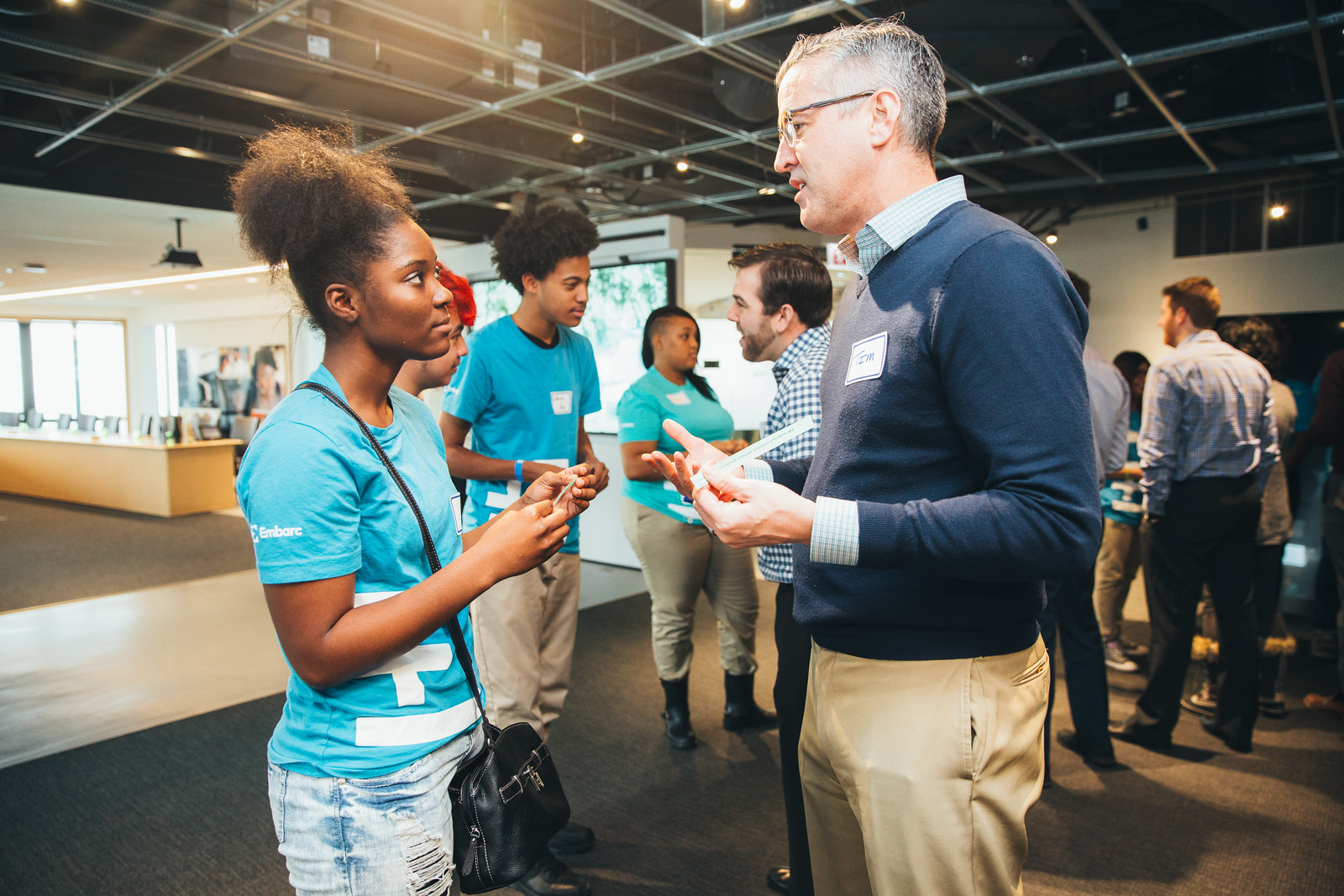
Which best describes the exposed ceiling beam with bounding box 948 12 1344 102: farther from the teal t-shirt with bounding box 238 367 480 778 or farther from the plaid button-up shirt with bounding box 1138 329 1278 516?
the teal t-shirt with bounding box 238 367 480 778

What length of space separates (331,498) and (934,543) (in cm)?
76

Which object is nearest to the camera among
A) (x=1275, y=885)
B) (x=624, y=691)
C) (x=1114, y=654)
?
(x=1275, y=885)

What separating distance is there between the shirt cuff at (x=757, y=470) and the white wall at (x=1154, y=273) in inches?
304

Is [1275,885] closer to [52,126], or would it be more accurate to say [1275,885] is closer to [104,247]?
[52,126]

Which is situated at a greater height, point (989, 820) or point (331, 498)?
point (331, 498)

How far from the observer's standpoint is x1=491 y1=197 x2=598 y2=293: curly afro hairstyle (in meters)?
2.45

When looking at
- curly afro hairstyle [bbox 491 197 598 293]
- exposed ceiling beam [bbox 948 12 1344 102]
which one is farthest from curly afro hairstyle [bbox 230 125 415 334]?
exposed ceiling beam [bbox 948 12 1344 102]

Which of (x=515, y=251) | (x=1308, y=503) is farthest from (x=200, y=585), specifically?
(x=1308, y=503)

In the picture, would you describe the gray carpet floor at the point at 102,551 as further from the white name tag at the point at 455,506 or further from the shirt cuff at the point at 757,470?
the shirt cuff at the point at 757,470

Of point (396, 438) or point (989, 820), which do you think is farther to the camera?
point (396, 438)

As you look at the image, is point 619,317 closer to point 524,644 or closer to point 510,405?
point 510,405

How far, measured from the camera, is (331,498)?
0.95 metres

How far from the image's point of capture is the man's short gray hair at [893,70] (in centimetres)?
109

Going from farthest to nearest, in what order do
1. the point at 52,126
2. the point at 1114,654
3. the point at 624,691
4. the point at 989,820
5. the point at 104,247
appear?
the point at 104,247 < the point at 52,126 < the point at 1114,654 < the point at 624,691 < the point at 989,820
